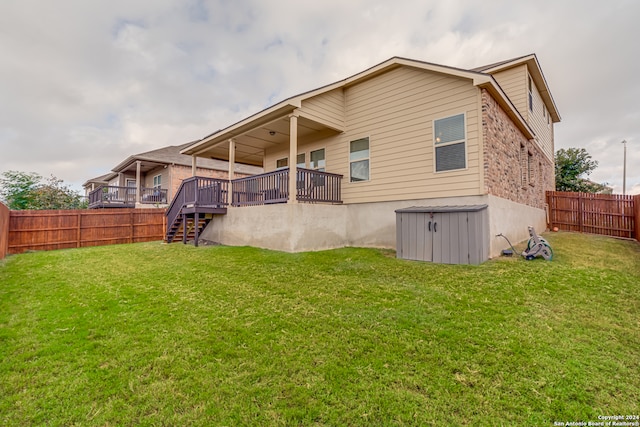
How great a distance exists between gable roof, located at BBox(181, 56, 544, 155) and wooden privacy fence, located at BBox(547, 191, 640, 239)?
4.73m

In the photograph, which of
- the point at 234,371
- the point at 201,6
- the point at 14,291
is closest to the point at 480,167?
the point at 234,371

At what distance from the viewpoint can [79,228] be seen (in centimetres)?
1241

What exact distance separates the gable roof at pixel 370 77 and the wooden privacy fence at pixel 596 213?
4734 mm

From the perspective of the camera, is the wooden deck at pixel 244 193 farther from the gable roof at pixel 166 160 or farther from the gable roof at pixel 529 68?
the gable roof at pixel 529 68

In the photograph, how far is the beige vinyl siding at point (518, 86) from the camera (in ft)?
33.9

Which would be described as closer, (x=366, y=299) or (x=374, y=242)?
(x=366, y=299)

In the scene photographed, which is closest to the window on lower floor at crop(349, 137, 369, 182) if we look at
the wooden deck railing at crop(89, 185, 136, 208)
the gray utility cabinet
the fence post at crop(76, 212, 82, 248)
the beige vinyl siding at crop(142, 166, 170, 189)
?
the gray utility cabinet

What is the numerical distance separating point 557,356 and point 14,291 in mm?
8198

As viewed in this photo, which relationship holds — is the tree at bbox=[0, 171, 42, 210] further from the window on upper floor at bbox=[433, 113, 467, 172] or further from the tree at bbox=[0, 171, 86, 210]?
the window on upper floor at bbox=[433, 113, 467, 172]

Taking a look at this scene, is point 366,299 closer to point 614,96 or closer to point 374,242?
point 374,242

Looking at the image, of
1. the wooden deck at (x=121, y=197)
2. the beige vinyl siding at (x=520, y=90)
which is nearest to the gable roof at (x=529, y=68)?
the beige vinyl siding at (x=520, y=90)

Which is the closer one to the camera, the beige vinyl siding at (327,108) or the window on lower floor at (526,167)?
the beige vinyl siding at (327,108)

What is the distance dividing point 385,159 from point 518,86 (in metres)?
6.50

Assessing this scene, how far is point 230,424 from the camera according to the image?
1.89 meters
